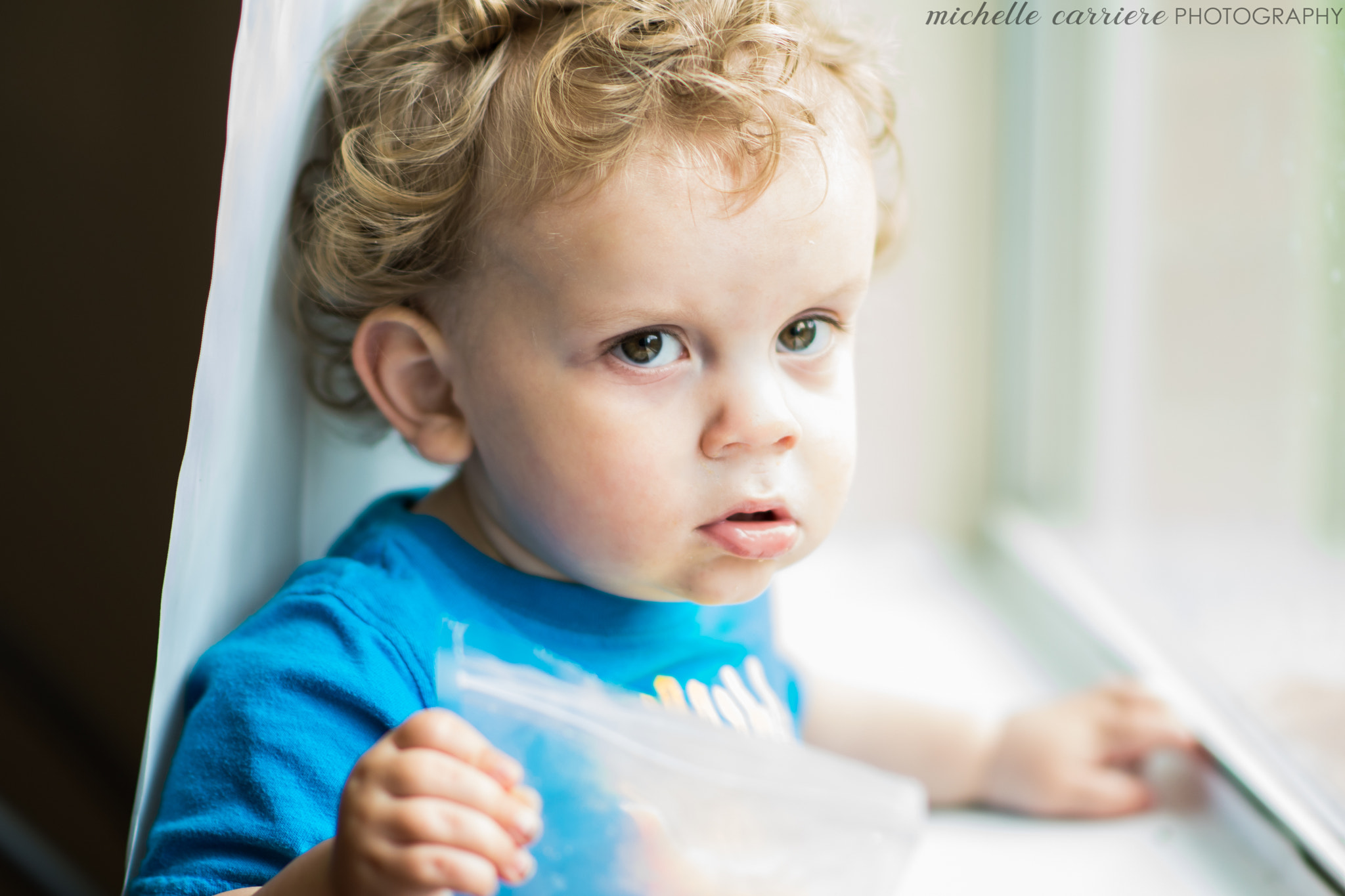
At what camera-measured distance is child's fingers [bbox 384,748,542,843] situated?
366 millimetres

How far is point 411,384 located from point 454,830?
28 centimetres

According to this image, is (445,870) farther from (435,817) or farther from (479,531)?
(479,531)

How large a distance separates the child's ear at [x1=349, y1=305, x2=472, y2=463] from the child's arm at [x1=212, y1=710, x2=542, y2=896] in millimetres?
219

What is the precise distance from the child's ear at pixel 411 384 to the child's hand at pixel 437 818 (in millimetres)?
221

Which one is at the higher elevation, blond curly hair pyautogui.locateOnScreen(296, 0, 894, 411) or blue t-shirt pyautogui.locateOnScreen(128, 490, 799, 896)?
blond curly hair pyautogui.locateOnScreen(296, 0, 894, 411)

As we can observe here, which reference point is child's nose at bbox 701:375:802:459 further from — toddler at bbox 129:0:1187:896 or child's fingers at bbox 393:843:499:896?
child's fingers at bbox 393:843:499:896

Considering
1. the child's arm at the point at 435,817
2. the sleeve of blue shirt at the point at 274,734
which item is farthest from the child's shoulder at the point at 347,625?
the child's arm at the point at 435,817

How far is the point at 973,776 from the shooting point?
744 millimetres

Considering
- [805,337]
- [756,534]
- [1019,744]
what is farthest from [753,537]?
[1019,744]

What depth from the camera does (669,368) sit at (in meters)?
0.52

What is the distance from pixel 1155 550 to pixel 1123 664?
0.61 feet

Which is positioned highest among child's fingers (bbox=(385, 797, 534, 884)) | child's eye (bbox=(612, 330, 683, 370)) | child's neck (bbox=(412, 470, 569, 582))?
child's eye (bbox=(612, 330, 683, 370))

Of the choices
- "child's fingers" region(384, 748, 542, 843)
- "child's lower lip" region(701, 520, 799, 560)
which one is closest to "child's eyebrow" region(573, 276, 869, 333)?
"child's lower lip" region(701, 520, 799, 560)

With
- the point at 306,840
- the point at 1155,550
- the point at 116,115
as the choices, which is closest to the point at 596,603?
the point at 306,840
